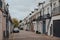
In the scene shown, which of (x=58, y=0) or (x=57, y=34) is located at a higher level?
(x=58, y=0)

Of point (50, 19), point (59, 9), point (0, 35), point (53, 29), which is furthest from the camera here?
point (50, 19)

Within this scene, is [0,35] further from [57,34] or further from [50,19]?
[50,19]

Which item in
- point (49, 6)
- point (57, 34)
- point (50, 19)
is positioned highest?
point (49, 6)

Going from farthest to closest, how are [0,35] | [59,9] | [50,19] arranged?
[50,19], [59,9], [0,35]

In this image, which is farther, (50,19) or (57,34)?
(50,19)

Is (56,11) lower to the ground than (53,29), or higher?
higher

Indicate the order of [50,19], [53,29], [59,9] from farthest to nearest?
[50,19], [53,29], [59,9]

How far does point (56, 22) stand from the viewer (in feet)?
149

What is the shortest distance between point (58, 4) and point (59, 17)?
3.16 metres

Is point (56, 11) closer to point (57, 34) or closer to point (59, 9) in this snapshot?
point (59, 9)

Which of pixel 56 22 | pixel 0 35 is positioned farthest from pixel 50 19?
pixel 0 35

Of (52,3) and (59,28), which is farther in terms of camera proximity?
(52,3)

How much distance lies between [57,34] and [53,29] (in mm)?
2386

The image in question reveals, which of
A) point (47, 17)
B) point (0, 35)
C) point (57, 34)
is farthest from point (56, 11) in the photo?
point (0, 35)
